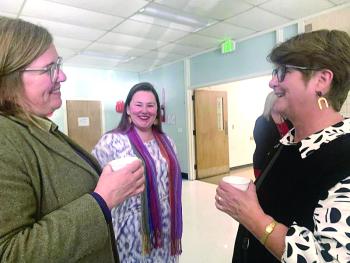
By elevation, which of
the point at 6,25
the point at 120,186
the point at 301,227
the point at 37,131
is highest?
the point at 6,25

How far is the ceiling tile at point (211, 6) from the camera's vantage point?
3.00m

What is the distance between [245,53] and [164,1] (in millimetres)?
1880

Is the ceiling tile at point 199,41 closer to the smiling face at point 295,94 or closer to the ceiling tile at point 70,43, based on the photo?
the ceiling tile at point 70,43

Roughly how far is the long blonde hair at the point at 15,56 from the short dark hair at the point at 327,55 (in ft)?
2.68

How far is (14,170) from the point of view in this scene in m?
0.59

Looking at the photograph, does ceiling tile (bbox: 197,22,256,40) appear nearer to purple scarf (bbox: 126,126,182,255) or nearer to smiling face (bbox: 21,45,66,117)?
purple scarf (bbox: 126,126,182,255)

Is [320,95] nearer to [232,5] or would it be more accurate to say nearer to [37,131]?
[37,131]

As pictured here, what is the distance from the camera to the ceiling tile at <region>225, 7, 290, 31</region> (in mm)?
3354

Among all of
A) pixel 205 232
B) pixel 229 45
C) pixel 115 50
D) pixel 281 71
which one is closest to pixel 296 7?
pixel 229 45

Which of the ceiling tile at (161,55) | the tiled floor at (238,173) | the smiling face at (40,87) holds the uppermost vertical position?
the ceiling tile at (161,55)

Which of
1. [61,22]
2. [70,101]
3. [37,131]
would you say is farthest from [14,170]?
[70,101]

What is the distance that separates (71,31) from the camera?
12.5ft

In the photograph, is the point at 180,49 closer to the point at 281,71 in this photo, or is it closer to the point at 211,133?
the point at 211,133

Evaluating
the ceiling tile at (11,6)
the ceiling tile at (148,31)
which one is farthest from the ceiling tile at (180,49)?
the ceiling tile at (11,6)
